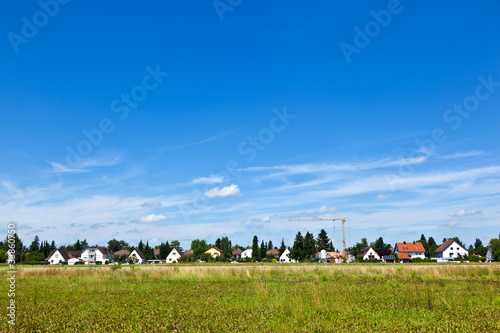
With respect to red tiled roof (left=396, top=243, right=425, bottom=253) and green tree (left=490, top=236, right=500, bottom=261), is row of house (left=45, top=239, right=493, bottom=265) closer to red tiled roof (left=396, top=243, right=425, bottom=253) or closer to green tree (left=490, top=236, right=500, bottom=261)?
red tiled roof (left=396, top=243, right=425, bottom=253)

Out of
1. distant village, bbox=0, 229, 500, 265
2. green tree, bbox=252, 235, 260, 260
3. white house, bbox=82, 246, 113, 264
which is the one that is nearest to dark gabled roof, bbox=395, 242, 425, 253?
distant village, bbox=0, 229, 500, 265

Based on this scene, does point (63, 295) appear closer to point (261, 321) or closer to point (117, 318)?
point (117, 318)

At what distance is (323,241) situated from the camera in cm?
11581

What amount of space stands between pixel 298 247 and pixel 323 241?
427 inches

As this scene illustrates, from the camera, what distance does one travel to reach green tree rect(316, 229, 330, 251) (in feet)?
379

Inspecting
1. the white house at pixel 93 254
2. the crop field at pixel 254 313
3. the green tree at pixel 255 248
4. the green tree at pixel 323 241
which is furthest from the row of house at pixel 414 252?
the crop field at pixel 254 313

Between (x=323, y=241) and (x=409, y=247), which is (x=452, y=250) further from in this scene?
(x=323, y=241)

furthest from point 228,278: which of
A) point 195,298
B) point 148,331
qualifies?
point 148,331

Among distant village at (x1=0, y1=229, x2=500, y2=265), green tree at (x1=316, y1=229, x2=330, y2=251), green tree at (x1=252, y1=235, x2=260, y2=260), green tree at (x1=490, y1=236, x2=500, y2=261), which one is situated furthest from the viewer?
green tree at (x1=252, y1=235, x2=260, y2=260)

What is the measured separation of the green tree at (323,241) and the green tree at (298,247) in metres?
8.30

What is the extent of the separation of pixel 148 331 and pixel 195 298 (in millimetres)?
5985

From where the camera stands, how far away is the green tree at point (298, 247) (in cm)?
10885

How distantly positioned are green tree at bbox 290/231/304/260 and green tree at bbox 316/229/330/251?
27.2 ft

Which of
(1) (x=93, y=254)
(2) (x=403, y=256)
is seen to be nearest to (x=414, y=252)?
(2) (x=403, y=256)
